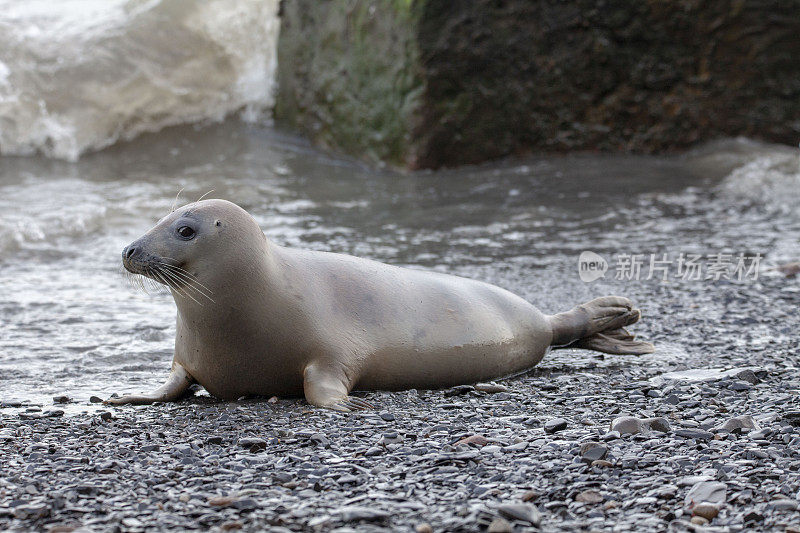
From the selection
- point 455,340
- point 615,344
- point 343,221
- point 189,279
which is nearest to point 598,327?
point 615,344

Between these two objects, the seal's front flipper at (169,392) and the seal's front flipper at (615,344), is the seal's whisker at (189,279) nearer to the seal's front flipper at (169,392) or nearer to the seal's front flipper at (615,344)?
the seal's front flipper at (169,392)

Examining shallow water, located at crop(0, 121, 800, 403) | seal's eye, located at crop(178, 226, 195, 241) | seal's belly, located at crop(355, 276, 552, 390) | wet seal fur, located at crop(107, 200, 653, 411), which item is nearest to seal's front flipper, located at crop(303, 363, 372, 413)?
wet seal fur, located at crop(107, 200, 653, 411)

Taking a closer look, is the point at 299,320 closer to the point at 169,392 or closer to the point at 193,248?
the point at 193,248

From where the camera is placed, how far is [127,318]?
17.6 feet

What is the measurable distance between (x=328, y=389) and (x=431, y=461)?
862 mm

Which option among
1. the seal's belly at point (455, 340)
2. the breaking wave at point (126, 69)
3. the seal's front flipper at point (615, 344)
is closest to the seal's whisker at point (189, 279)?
the seal's belly at point (455, 340)

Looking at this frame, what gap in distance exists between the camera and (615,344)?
177 inches

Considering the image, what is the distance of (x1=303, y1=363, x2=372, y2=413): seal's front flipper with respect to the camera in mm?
3432

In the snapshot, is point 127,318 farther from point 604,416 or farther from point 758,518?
point 758,518

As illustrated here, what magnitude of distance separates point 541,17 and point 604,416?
788cm

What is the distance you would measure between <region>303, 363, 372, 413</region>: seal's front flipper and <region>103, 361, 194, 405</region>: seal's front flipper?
51 centimetres

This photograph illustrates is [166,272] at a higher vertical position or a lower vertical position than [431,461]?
higher

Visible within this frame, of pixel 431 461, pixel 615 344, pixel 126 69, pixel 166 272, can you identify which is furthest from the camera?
pixel 126 69

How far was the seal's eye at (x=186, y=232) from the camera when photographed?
3.57 m
